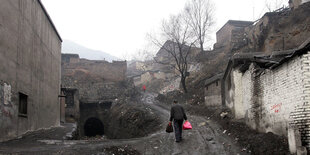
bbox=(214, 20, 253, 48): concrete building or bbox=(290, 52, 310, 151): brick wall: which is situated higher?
bbox=(214, 20, 253, 48): concrete building

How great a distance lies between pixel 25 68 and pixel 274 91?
32.2ft

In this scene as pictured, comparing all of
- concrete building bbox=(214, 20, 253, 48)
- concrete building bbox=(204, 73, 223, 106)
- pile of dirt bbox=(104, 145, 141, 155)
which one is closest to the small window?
pile of dirt bbox=(104, 145, 141, 155)

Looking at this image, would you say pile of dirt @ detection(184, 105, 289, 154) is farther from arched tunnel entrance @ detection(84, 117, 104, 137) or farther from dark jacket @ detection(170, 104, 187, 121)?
arched tunnel entrance @ detection(84, 117, 104, 137)

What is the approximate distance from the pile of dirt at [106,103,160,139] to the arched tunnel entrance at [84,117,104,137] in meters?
4.89

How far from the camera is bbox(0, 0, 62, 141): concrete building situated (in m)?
9.29

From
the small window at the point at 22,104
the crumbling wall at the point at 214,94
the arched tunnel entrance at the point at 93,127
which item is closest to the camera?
the small window at the point at 22,104

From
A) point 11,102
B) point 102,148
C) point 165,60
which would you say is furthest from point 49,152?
point 165,60

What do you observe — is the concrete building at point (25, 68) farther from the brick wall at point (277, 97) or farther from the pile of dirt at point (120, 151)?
the brick wall at point (277, 97)

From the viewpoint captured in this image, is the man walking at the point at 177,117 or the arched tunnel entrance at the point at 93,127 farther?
the arched tunnel entrance at the point at 93,127

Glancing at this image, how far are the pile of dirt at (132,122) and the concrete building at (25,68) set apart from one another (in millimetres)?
5770

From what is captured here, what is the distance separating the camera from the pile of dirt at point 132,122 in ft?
58.9

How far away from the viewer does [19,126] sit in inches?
420

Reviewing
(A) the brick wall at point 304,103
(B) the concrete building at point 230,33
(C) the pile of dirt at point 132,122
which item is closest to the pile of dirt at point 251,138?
(A) the brick wall at point 304,103

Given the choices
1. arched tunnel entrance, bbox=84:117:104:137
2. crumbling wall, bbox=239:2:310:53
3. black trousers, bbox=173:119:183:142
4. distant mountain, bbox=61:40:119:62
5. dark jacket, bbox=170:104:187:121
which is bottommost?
arched tunnel entrance, bbox=84:117:104:137
